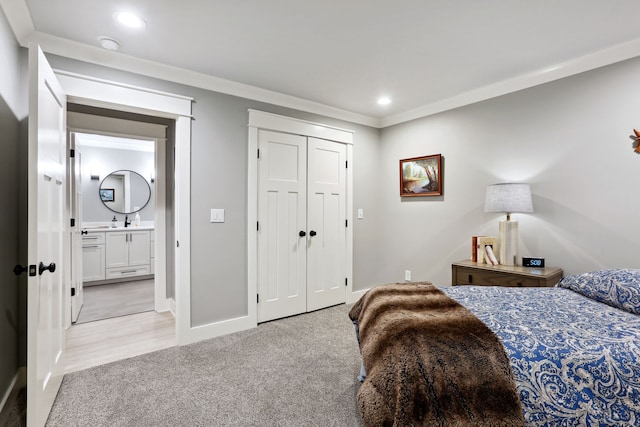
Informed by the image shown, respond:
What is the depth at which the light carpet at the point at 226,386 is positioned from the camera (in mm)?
1790

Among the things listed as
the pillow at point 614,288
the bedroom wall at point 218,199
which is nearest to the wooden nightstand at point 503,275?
the pillow at point 614,288

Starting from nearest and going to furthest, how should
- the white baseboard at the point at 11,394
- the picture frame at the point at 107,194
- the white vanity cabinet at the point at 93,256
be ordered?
the white baseboard at the point at 11,394, the white vanity cabinet at the point at 93,256, the picture frame at the point at 107,194

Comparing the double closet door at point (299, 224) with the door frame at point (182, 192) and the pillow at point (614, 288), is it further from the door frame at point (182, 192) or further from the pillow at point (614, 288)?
the pillow at point (614, 288)

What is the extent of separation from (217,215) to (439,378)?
2322 mm

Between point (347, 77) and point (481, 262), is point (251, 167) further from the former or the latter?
point (481, 262)

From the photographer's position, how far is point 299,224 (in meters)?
3.45

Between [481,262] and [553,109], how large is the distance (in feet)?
4.79

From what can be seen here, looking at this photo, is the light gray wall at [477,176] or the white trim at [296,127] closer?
the light gray wall at [477,176]

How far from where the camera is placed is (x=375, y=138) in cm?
418

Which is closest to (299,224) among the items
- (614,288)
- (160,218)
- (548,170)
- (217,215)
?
(217,215)

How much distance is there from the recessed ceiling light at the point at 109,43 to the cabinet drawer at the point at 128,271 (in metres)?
3.92

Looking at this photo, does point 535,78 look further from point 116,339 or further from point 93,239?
point 93,239

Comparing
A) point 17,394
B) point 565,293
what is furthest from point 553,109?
point 17,394

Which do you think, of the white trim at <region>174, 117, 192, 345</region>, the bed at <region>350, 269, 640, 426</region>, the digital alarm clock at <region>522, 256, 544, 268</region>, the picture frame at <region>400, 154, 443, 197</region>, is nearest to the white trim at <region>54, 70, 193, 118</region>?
the white trim at <region>174, 117, 192, 345</region>
